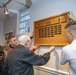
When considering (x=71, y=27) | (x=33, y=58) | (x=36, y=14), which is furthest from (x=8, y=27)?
(x=71, y=27)

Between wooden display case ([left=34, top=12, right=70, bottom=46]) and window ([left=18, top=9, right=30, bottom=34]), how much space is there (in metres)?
0.75

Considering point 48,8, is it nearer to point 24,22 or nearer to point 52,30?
point 52,30

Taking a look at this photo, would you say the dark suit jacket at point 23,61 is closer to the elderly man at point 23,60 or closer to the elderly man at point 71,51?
the elderly man at point 23,60

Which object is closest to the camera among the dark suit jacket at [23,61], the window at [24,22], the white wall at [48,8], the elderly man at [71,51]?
the elderly man at [71,51]

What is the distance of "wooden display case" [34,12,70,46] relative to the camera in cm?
230

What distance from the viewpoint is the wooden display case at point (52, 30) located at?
7.54 feet

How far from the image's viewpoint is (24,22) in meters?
4.08

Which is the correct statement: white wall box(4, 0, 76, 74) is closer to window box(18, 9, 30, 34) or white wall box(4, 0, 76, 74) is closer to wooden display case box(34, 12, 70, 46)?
wooden display case box(34, 12, 70, 46)

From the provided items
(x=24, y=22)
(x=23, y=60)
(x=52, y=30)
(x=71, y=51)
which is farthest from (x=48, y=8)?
(x=71, y=51)

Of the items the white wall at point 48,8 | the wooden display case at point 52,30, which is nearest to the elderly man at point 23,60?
the wooden display case at point 52,30

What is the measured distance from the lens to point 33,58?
2004mm

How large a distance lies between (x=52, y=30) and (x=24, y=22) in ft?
5.51

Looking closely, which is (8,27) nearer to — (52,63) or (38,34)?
(38,34)

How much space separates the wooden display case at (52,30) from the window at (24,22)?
2.46 ft
